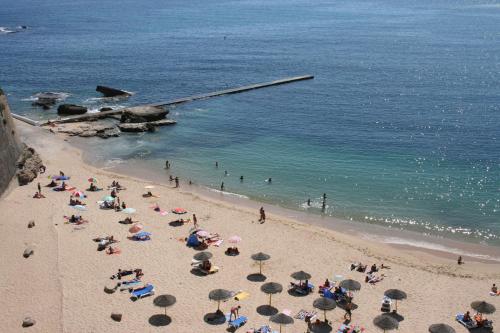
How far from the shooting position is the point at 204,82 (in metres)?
98.2

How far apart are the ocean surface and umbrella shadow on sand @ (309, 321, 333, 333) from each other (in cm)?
1773

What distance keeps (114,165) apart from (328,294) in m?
33.6

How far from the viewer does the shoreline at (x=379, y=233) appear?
39.6 m

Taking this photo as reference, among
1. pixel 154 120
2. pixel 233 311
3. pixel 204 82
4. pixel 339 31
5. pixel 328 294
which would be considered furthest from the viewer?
pixel 339 31

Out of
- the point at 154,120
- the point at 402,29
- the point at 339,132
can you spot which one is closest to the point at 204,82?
the point at 154,120

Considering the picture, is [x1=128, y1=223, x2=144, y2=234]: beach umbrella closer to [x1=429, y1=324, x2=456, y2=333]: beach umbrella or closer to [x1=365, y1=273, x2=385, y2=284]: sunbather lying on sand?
[x1=365, y1=273, x2=385, y2=284]: sunbather lying on sand

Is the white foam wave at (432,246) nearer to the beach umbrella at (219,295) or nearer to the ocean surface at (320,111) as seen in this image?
the ocean surface at (320,111)

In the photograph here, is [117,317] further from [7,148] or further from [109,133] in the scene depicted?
[109,133]

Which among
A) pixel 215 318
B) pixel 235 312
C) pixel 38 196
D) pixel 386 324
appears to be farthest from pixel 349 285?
pixel 38 196

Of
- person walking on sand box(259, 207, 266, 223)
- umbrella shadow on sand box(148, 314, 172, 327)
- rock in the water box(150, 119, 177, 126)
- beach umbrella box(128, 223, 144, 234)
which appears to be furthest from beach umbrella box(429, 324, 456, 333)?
rock in the water box(150, 119, 177, 126)

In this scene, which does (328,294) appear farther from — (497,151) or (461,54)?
(461,54)

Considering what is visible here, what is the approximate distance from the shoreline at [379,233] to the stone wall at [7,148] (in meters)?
12.0

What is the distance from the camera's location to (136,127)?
6825 cm

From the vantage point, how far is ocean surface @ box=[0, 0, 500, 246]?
163 feet
